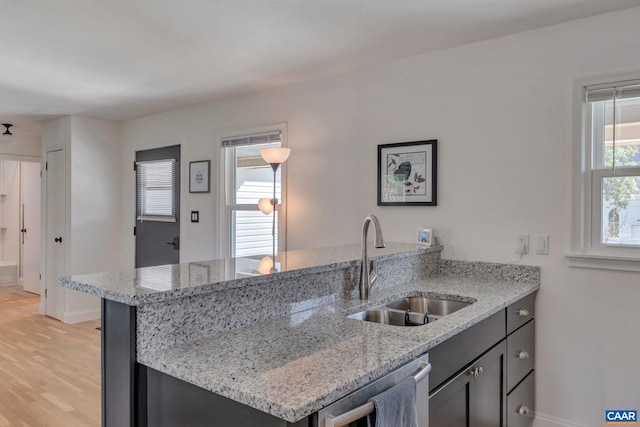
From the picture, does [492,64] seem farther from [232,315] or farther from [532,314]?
[232,315]

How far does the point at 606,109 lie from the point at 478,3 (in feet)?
3.02

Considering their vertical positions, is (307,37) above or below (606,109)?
above

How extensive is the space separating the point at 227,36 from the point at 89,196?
10.8ft

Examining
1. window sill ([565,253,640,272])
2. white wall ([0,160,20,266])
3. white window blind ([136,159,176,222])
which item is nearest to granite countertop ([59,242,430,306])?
window sill ([565,253,640,272])

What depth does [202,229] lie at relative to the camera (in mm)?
4367

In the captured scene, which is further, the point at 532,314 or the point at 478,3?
the point at 532,314

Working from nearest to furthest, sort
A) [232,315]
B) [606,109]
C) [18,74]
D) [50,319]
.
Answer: [232,315]
[606,109]
[18,74]
[50,319]

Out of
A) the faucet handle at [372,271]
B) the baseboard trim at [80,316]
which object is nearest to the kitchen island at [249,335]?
the faucet handle at [372,271]

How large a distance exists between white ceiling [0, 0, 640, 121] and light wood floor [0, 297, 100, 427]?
228cm

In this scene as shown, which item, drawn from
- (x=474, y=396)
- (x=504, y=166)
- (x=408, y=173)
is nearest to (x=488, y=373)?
(x=474, y=396)

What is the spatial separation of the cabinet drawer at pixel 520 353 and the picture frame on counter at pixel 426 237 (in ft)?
2.41

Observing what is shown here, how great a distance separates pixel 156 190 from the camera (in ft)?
16.2

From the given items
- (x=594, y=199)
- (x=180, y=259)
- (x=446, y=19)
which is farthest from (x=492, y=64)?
(x=180, y=259)
